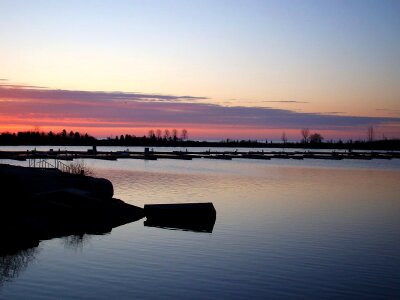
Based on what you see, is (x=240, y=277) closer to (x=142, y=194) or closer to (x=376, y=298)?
(x=376, y=298)

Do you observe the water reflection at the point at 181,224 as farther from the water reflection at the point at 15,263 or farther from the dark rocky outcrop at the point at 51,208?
the water reflection at the point at 15,263

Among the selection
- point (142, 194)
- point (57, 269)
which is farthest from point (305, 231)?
point (142, 194)

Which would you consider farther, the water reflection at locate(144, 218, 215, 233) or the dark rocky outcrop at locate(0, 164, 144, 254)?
the water reflection at locate(144, 218, 215, 233)

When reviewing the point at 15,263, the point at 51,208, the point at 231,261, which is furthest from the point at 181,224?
the point at 15,263

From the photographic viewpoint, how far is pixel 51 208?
1275 inches

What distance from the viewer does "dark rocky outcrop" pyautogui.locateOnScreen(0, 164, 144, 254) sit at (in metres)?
27.6

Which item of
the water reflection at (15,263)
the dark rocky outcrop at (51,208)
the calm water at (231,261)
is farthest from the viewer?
A: the dark rocky outcrop at (51,208)

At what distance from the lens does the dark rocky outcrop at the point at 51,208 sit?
27.6 m

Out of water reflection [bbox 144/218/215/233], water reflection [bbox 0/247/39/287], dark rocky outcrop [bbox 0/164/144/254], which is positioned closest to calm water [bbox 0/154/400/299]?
water reflection [bbox 0/247/39/287]

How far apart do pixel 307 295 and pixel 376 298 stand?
2450 mm

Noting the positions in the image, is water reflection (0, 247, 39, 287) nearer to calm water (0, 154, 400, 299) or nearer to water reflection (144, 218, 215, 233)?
calm water (0, 154, 400, 299)

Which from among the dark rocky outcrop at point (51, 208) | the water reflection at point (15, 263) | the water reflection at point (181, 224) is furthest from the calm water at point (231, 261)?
the dark rocky outcrop at point (51, 208)

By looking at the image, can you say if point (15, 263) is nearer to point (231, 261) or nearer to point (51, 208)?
point (51, 208)

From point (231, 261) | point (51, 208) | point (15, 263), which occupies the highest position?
point (51, 208)
